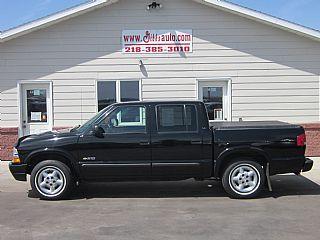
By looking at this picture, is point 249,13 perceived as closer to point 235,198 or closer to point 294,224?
point 235,198

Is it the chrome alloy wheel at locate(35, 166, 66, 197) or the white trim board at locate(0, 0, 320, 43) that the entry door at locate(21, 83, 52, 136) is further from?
the chrome alloy wheel at locate(35, 166, 66, 197)

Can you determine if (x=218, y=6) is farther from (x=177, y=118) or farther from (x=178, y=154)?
(x=178, y=154)

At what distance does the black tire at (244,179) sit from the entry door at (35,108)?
21.5ft

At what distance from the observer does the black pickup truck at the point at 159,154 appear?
839 cm

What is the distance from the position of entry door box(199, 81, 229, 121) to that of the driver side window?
5083 millimetres

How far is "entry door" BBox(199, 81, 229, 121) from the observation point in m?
13.4

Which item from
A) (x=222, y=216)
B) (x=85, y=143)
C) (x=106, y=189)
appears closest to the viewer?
(x=222, y=216)

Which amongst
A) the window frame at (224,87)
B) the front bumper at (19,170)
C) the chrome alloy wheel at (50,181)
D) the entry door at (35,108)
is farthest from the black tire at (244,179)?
the entry door at (35,108)

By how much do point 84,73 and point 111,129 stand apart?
16.9 feet

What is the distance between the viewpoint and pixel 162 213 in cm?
735

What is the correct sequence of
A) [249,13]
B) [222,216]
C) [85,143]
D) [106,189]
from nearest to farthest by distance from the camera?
[222,216] → [85,143] → [106,189] → [249,13]

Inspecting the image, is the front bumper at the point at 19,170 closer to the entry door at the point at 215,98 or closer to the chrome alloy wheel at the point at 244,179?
the chrome alloy wheel at the point at 244,179

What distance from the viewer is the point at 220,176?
8.55 m

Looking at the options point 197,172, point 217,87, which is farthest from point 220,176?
point 217,87
